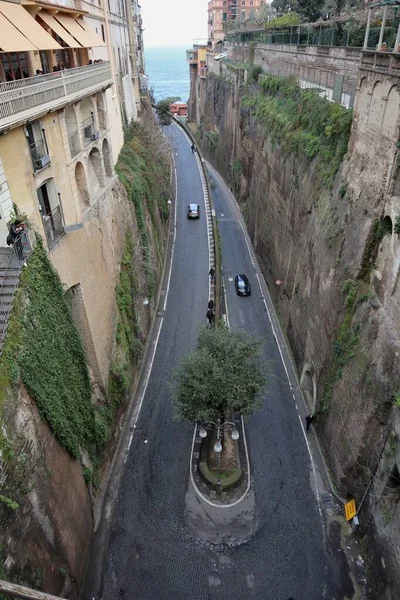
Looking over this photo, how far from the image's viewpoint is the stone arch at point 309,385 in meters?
22.4

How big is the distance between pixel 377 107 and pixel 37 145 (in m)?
13.4

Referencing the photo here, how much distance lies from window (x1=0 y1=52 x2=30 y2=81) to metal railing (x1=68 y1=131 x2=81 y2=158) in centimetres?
298

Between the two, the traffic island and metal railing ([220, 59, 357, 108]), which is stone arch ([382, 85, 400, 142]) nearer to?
metal railing ([220, 59, 357, 108])

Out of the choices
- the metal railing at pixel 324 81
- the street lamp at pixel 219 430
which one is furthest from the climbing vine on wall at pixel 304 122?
the street lamp at pixel 219 430

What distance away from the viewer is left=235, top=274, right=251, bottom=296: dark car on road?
33.2 m

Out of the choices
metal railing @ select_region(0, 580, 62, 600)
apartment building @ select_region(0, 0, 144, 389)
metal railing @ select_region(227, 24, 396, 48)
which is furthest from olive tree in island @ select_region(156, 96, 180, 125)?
metal railing @ select_region(0, 580, 62, 600)

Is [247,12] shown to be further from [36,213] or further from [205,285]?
[36,213]

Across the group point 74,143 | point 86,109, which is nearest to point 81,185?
point 74,143

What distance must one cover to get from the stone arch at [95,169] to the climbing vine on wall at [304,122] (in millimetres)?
12041

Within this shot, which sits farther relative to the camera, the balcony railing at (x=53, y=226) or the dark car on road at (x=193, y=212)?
the dark car on road at (x=193, y=212)

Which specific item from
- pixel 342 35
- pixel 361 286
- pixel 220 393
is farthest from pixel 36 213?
pixel 342 35

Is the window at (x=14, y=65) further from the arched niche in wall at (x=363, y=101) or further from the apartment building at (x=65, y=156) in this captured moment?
the arched niche in wall at (x=363, y=101)

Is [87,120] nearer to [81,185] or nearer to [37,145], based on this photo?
[81,185]

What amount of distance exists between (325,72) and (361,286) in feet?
53.3
